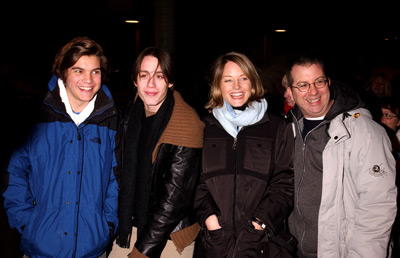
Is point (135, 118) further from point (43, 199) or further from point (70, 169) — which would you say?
point (43, 199)

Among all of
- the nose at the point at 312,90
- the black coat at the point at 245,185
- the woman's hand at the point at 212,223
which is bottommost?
the woman's hand at the point at 212,223

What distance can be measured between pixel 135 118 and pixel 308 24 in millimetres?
13382

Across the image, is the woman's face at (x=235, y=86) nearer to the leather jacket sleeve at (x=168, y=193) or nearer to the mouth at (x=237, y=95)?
the mouth at (x=237, y=95)

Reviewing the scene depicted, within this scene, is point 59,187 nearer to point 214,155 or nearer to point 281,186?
point 214,155

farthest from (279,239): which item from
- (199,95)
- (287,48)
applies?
(287,48)

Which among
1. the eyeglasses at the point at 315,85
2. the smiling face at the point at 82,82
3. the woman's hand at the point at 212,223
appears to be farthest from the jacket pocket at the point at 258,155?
the smiling face at the point at 82,82

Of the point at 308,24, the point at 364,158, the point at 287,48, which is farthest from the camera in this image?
the point at 287,48

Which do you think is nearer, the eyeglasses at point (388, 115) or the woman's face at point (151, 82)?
the woman's face at point (151, 82)

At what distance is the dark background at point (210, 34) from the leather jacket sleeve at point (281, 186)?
8.12 m

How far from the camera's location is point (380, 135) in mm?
2227

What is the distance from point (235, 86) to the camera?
2.55 metres

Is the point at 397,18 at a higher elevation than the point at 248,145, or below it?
higher

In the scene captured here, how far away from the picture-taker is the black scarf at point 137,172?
2.49 m

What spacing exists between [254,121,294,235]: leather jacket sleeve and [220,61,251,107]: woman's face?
412 mm
